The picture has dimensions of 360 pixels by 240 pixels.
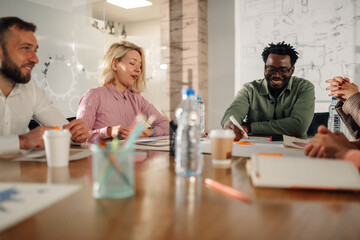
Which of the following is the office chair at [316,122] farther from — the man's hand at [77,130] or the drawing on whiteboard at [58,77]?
the drawing on whiteboard at [58,77]

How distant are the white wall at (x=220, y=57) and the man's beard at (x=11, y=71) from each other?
9.23ft

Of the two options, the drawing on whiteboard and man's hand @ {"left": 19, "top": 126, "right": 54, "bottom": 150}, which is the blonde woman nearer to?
man's hand @ {"left": 19, "top": 126, "right": 54, "bottom": 150}

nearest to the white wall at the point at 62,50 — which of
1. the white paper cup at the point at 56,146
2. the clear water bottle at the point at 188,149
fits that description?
the white paper cup at the point at 56,146

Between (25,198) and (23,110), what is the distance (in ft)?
3.61

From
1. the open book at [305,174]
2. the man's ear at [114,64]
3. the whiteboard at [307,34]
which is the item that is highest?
the whiteboard at [307,34]

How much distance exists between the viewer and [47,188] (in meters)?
0.65

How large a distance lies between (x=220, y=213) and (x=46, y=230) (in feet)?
0.90

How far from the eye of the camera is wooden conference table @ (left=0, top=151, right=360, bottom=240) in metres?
0.43

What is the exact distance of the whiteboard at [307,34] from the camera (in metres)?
3.15

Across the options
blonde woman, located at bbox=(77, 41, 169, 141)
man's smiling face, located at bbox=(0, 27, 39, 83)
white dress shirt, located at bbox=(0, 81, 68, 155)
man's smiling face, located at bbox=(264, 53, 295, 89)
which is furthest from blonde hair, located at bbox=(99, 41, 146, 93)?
man's smiling face, located at bbox=(264, 53, 295, 89)

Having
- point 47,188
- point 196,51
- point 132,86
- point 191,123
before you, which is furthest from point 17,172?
point 196,51

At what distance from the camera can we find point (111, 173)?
23.3 inches

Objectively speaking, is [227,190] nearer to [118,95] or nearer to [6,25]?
[6,25]

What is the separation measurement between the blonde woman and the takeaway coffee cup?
40.0 inches
